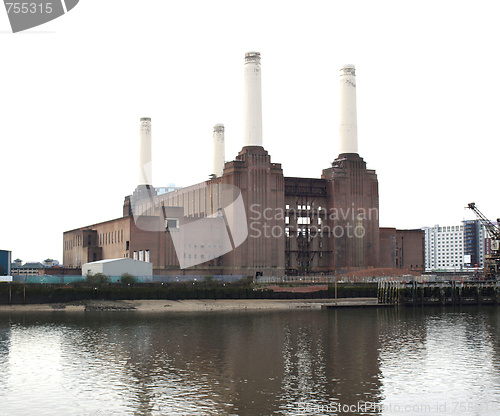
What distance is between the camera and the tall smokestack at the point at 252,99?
4225 inches

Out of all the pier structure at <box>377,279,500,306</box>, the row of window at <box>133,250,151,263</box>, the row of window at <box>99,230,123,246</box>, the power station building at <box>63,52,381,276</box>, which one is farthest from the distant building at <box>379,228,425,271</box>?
the row of window at <box>99,230,123,246</box>

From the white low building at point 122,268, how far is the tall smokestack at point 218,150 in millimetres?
44487

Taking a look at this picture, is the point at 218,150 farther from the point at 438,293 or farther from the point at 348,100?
the point at 438,293

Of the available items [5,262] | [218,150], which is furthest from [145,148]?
[5,262]

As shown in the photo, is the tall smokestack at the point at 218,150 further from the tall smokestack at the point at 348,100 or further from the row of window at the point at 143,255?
the row of window at the point at 143,255

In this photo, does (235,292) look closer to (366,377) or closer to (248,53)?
(248,53)

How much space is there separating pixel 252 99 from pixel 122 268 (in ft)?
115

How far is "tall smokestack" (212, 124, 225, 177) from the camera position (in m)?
139

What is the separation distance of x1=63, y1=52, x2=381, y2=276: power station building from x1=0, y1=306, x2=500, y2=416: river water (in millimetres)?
44643

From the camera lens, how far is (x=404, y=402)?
28.8m

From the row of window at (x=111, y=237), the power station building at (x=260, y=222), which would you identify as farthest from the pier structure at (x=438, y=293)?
the row of window at (x=111, y=237)

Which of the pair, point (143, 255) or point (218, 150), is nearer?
point (143, 255)

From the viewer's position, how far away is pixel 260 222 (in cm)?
10981

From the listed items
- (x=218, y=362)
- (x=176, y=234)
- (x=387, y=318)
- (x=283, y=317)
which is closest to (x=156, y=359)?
(x=218, y=362)
